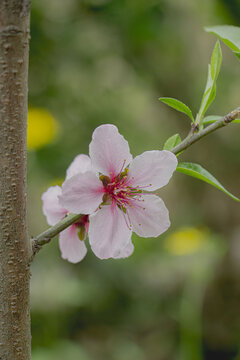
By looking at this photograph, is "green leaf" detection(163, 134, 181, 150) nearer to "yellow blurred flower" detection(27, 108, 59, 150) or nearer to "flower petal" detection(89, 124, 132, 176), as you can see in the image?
"flower petal" detection(89, 124, 132, 176)

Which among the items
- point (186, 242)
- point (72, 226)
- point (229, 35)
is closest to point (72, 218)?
point (72, 226)

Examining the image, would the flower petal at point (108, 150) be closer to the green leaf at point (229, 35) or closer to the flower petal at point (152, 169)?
the flower petal at point (152, 169)

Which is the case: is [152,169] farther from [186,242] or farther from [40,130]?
[40,130]

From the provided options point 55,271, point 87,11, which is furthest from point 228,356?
point 87,11

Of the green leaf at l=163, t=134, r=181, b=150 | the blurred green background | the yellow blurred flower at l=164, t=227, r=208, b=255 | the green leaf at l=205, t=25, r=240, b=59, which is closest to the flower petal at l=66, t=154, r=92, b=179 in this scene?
the green leaf at l=163, t=134, r=181, b=150

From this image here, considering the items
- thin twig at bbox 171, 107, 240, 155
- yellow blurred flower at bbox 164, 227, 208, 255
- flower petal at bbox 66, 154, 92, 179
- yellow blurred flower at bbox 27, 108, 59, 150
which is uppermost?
yellow blurred flower at bbox 27, 108, 59, 150

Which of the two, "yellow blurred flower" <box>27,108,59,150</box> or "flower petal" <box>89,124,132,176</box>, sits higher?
"yellow blurred flower" <box>27,108,59,150</box>
